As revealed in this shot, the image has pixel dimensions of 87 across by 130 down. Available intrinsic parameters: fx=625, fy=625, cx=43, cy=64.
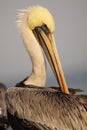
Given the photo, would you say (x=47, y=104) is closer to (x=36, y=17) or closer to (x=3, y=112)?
(x=3, y=112)

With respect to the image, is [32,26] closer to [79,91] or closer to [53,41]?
[53,41]

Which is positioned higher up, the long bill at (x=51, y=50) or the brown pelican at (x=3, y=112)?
the long bill at (x=51, y=50)

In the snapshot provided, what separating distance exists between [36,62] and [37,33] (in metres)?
0.34

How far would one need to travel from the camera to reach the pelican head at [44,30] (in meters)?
7.09

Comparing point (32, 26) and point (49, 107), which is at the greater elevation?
point (32, 26)

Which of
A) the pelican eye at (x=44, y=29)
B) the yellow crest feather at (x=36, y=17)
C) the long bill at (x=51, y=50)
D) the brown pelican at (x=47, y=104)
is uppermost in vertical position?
the yellow crest feather at (x=36, y=17)

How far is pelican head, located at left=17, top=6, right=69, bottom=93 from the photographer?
7.09 meters

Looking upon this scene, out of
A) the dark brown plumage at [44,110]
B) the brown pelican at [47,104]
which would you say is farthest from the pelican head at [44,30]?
the dark brown plumage at [44,110]

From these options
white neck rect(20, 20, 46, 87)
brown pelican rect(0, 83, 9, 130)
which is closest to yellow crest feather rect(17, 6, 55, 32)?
white neck rect(20, 20, 46, 87)

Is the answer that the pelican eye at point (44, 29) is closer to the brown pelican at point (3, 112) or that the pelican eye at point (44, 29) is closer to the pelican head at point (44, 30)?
the pelican head at point (44, 30)

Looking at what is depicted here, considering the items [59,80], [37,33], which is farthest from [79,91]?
[37,33]

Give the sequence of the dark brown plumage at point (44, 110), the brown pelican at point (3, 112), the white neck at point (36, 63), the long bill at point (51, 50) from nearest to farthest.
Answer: the dark brown plumage at point (44, 110) → the long bill at point (51, 50) → the brown pelican at point (3, 112) → the white neck at point (36, 63)

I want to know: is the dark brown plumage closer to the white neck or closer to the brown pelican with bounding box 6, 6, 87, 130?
the brown pelican with bounding box 6, 6, 87, 130

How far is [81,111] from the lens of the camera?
649cm
